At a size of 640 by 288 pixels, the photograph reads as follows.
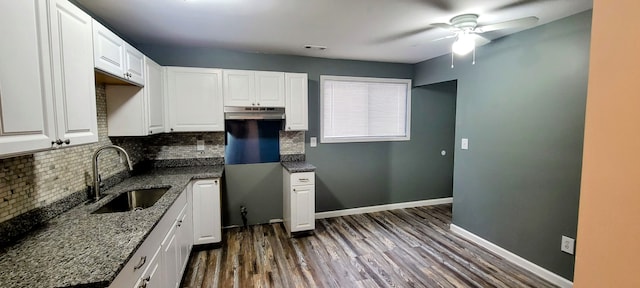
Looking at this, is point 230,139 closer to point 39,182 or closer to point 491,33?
point 39,182

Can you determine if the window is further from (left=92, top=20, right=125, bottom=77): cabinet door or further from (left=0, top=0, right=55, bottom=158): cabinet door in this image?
(left=0, top=0, right=55, bottom=158): cabinet door

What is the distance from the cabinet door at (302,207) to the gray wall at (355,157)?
579 mm

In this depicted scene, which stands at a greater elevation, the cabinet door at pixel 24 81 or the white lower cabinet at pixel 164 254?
the cabinet door at pixel 24 81

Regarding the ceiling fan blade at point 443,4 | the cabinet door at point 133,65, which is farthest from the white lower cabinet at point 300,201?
the ceiling fan blade at point 443,4

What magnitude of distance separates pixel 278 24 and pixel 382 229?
278cm

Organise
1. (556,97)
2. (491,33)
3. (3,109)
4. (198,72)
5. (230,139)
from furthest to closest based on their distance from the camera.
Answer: (230,139), (198,72), (491,33), (556,97), (3,109)

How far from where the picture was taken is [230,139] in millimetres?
3504

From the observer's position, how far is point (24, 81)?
107 centimetres

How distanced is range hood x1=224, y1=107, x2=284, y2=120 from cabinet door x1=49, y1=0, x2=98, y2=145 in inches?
63.5

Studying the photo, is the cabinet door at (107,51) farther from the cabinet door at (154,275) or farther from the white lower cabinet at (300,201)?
the white lower cabinet at (300,201)

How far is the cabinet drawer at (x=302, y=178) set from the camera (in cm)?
322

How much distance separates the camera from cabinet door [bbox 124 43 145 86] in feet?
6.97

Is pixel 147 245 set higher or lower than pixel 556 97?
lower

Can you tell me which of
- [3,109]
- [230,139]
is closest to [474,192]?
[230,139]
